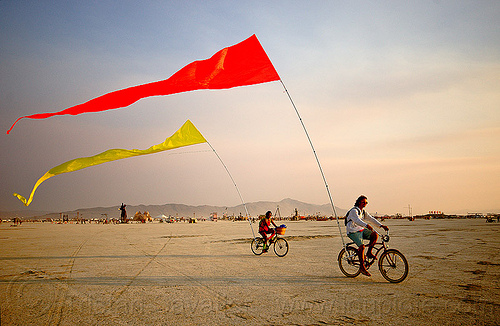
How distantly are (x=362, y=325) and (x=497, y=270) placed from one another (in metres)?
6.86

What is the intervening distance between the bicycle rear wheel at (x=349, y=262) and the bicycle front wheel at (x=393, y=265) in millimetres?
651

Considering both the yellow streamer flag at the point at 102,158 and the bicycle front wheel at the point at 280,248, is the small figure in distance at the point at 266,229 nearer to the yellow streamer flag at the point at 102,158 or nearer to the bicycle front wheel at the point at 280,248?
the bicycle front wheel at the point at 280,248

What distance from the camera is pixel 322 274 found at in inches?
353

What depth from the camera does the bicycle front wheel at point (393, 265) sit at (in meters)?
7.73

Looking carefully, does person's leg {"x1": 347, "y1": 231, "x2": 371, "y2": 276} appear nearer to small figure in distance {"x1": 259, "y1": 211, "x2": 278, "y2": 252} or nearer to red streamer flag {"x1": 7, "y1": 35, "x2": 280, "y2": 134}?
red streamer flag {"x1": 7, "y1": 35, "x2": 280, "y2": 134}

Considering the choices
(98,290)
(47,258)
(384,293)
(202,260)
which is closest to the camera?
(384,293)

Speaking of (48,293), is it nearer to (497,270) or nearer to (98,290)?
(98,290)

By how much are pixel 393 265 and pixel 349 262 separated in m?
1.09

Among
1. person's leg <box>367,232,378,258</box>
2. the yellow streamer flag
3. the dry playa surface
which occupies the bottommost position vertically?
the dry playa surface

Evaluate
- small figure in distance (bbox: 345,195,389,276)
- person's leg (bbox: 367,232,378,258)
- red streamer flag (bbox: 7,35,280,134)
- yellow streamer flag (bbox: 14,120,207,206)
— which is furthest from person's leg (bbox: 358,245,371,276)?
yellow streamer flag (bbox: 14,120,207,206)

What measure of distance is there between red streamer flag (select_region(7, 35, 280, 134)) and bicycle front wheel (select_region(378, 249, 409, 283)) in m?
5.87

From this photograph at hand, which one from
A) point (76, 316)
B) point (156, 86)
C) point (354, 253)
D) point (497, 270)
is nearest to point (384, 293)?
point (354, 253)

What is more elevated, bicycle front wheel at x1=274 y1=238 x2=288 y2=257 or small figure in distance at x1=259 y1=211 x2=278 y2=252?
small figure in distance at x1=259 y1=211 x2=278 y2=252

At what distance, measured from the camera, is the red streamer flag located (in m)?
9.49
